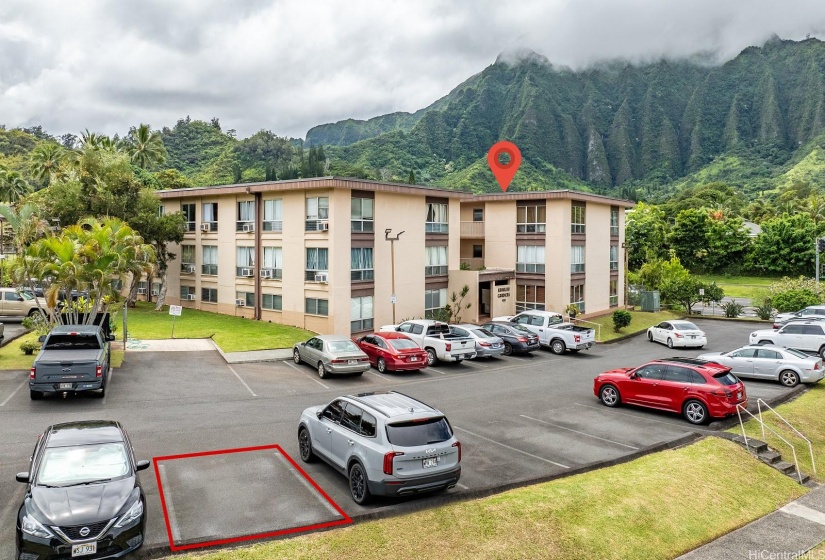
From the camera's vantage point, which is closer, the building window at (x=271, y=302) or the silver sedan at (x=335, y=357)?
the silver sedan at (x=335, y=357)

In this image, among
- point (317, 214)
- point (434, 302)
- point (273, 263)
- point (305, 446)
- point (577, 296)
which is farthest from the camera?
point (577, 296)

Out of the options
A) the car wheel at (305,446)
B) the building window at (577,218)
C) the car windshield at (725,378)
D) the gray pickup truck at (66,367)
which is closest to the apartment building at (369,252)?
the building window at (577,218)

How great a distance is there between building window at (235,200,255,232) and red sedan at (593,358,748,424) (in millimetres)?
23991

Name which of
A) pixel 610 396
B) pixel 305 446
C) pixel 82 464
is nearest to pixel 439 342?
pixel 610 396

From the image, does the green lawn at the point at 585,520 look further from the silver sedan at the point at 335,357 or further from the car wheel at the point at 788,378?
the silver sedan at the point at 335,357

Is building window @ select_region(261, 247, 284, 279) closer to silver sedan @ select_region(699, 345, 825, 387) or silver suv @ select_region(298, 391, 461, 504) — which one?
silver sedan @ select_region(699, 345, 825, 387)

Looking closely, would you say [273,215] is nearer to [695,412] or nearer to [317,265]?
[317,265]

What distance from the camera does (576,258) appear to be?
42250mm

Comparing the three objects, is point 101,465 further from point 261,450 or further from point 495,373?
point 495,373

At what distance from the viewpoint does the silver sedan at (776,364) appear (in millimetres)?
23000

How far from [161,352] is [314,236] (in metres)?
10.0

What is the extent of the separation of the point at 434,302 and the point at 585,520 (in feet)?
89.2

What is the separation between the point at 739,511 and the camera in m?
12.1

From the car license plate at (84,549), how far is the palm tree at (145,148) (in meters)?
68.6
